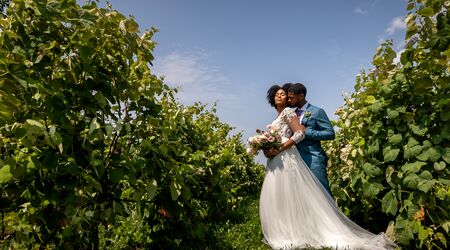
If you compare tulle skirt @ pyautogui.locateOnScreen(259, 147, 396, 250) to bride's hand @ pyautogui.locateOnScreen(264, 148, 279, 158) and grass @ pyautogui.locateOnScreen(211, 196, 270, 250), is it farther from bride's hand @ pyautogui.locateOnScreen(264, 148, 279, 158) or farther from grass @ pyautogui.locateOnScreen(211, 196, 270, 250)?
grass @ pyautogui.locateOnScreen(211, 196, 270, 250)

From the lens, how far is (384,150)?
3865 millimetres

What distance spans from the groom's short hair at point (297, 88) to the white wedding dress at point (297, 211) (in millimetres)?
282

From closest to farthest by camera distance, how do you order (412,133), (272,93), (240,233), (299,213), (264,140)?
1. (412,133)
2. (299,213)
3. (264,140)
4. (272,93)
5. (240,233)

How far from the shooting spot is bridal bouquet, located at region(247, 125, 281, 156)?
190 inches

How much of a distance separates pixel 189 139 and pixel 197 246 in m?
1.38

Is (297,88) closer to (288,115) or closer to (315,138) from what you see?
(288,115)

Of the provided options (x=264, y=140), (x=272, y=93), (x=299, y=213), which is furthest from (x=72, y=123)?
(x=272, y=93)

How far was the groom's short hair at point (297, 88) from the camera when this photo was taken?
4.91 metres

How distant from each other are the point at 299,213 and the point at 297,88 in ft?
5.02

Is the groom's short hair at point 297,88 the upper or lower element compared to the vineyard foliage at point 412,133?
upper

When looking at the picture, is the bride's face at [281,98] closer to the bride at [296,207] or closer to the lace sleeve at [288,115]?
the bride at [296,207]

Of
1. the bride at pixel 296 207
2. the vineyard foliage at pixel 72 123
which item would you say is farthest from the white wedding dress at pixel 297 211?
the vineyard foliage at pixel 72 123

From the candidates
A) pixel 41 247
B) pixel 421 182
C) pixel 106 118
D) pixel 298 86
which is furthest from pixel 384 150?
pixel 41 247

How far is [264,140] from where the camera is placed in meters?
4.81
